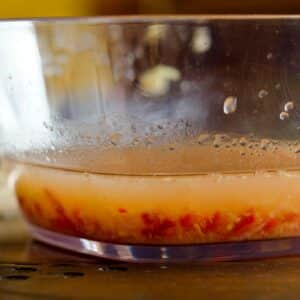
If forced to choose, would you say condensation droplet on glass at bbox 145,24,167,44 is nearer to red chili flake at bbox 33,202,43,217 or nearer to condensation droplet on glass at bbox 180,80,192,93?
condensation droplet on glass at bbox 180,80,192,93

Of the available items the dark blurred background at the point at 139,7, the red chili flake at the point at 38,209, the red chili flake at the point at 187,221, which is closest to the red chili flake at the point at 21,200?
the red chili flake at the point at 38,209

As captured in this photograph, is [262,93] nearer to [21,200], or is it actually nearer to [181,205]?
[181,205]

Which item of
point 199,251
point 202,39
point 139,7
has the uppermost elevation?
point 202,39

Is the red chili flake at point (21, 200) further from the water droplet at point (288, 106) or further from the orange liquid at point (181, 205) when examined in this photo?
the water droplet at point (288, 106)

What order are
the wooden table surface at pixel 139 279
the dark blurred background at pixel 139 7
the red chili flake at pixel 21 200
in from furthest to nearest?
1. the dark blurred background at pixel 139 7
2. the red chili flake at pixel 21 200
3. the wooden table surface at pixel 139 279

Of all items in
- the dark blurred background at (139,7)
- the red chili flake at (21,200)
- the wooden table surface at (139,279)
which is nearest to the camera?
the wooden table surface at (139,279)

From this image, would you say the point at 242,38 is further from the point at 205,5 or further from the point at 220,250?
the point at 205,5

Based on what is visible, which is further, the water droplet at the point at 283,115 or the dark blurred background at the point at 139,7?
the dark blurred background at the point at 139,7

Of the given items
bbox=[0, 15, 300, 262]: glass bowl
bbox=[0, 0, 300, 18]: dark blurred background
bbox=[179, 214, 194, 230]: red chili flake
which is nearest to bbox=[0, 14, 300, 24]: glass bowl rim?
bbox=[0, 15, 300, 262]: glass bowl

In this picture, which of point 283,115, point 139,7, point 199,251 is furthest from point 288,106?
point 139,7
